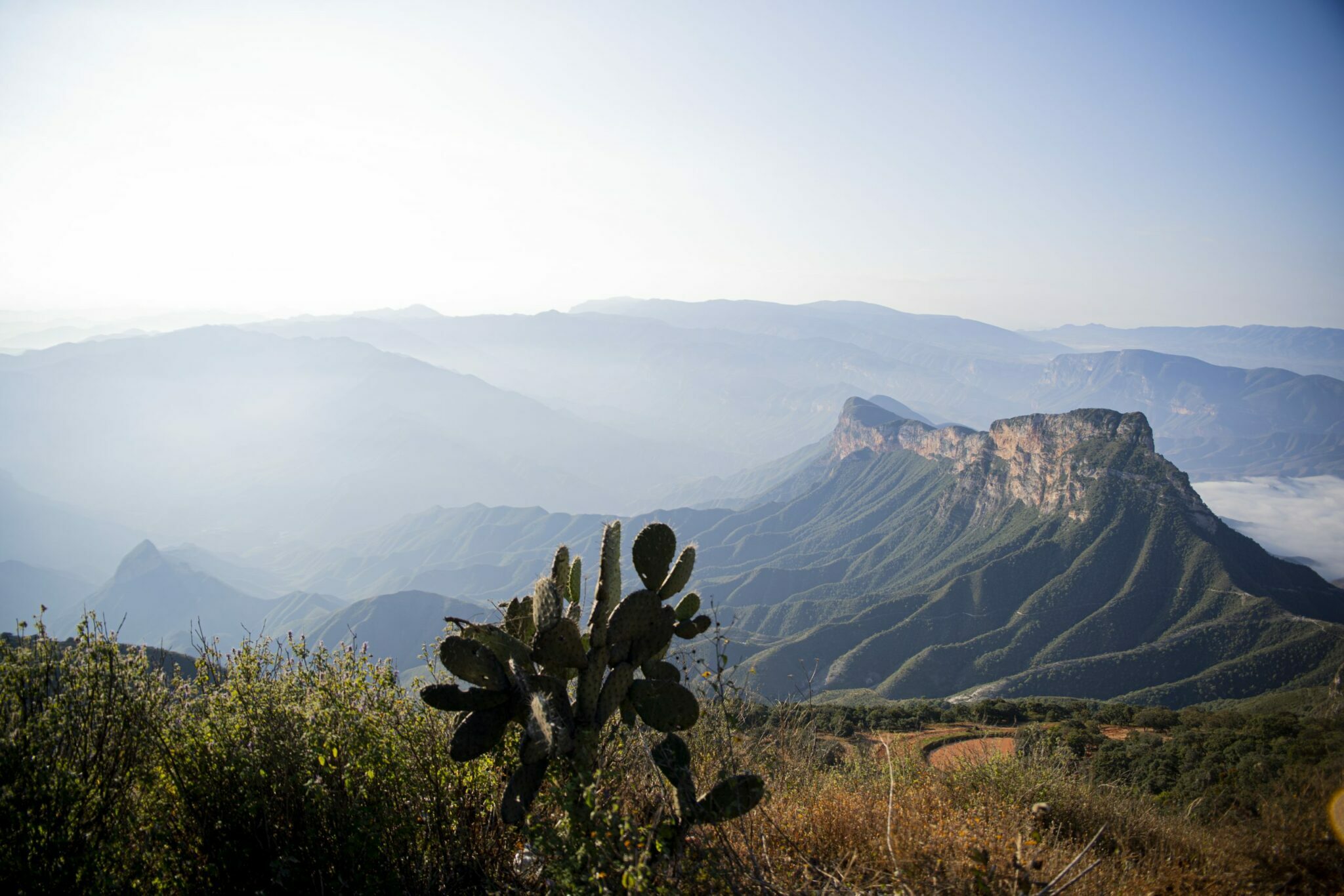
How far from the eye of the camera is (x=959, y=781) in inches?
305

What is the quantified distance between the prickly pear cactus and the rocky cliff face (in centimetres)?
12395

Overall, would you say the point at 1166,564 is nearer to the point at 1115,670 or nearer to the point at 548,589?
the point at 1115,670

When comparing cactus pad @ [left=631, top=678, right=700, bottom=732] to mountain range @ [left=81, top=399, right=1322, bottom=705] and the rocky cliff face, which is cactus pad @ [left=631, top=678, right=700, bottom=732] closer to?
mountain range @ [left=81, top=399, right=1322, bottom=705]

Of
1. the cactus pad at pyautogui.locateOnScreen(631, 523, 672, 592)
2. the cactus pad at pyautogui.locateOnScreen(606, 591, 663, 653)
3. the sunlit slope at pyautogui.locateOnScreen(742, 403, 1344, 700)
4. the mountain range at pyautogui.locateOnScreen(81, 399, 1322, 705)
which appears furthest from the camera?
the mountain range at pyautogui.locateOnScreen(81, 399, 1322, 705)

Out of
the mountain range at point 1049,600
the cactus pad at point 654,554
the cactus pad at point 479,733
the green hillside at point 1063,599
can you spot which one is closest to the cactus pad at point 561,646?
the cactus pad at point 479,733

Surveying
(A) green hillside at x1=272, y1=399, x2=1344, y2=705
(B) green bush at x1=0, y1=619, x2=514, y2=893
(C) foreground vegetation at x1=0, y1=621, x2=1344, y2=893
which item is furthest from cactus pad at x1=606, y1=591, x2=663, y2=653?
(A) green hillside at x1=272, y1=399, x2=1344, y2=705

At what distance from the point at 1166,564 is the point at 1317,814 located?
117 m

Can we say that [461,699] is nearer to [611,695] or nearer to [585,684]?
[585,684]

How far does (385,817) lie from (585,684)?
163cm

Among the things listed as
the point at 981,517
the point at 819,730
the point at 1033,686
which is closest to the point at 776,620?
the point at 981,517

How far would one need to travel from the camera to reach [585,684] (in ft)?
15.2

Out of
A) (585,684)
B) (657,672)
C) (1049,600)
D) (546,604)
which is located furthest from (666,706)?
(1049,600)

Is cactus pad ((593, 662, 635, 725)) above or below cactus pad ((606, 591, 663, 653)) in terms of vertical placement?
below

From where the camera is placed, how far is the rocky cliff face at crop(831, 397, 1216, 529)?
356 ft
